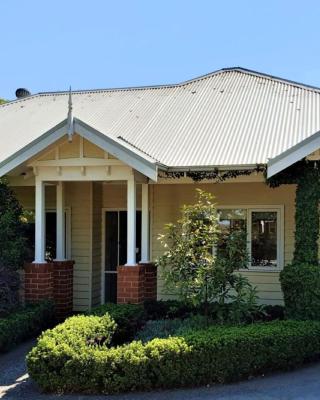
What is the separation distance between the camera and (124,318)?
334 inches

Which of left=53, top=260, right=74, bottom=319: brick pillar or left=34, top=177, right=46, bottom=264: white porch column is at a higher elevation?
left=34, top=177, right=46, bottom=264: white porch column

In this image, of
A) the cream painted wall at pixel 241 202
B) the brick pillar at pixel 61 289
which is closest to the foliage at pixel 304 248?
the cream painted wall at pixel 241 202

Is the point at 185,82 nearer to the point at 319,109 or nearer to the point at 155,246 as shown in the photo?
the point at 319,109

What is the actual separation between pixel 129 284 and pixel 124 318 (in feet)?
3.54

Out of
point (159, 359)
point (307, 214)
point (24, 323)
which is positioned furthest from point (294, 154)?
point (24, 323)

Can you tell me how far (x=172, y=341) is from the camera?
691 centimetres

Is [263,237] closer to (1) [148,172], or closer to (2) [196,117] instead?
(2) [196,117]

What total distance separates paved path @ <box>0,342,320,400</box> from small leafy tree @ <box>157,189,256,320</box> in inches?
56.3

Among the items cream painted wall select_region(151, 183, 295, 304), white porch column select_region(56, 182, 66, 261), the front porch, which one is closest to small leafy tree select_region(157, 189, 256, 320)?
the front porch

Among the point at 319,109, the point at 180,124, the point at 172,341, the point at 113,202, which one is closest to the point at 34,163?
the point at 113,202

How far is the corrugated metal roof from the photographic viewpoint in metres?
10.2

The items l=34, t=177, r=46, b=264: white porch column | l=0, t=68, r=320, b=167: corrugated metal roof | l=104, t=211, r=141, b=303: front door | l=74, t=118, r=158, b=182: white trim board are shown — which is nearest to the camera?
l=74, t=118, r=158, b=182: white trim board

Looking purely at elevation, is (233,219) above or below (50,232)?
above

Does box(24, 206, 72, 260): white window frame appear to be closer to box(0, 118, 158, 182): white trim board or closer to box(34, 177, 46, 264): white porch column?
box(34, 177, 46, 264): white porch column
